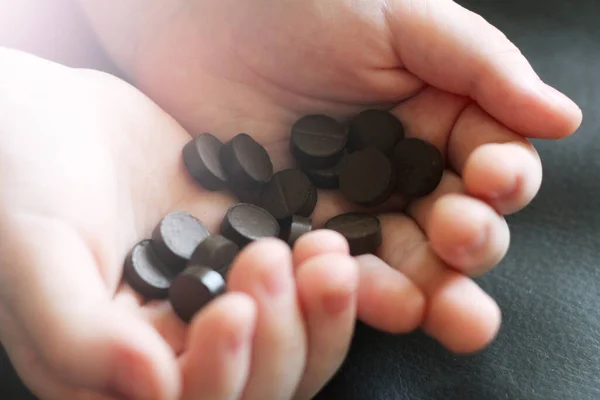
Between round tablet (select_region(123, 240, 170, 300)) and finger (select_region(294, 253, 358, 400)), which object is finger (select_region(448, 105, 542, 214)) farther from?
round tablet (select_region(123, 240, 170, 300))

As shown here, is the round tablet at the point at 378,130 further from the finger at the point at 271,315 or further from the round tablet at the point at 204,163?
the finger at the point at 271,315

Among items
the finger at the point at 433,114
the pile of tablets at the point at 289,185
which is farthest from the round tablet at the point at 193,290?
the finger at the point at 433,114

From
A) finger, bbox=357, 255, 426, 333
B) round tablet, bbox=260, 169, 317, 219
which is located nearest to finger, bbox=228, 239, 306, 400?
finger, bbox=357, 255, 426, 333

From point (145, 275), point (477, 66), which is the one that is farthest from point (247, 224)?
point (477, 66)

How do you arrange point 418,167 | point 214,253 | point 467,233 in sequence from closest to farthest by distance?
1. point 467,233
2. point 214,253
3. point 418,167

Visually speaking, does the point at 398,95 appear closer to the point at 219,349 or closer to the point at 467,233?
the point at 467,233

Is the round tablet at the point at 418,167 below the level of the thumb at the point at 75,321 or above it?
below

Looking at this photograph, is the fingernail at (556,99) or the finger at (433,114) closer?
the fingernail at (556,99)

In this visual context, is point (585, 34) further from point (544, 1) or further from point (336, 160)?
point (336, 160)
